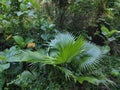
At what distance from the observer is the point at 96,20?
562 cm

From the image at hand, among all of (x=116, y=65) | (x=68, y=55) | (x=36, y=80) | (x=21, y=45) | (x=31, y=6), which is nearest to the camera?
(x=68, y=55)

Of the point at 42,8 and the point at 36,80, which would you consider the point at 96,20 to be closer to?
the point at 42,8

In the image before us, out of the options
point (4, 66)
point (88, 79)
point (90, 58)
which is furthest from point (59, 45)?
point (4, 66)

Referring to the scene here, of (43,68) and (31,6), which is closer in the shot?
(43,68)

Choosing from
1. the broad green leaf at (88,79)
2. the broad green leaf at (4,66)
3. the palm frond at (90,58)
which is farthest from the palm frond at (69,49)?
the broad green leaf at (4,66)

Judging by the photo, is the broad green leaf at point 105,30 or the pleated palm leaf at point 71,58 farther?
the broad green leaf at point 105,30

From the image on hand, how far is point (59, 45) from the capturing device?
4.34m

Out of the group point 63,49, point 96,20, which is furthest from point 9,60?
point 96,20

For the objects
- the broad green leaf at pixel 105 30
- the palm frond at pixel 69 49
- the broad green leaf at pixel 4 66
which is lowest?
the broad green leaf at pixel 4 66

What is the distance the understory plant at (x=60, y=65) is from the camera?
13.6 ft

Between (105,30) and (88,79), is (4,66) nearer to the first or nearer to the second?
(88,79)

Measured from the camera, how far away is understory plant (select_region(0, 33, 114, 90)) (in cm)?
414

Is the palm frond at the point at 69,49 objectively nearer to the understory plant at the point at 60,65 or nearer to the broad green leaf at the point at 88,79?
the understory plant at the point at 60,65

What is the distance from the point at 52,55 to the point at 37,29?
1.03 metres
